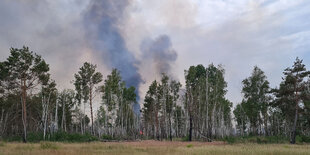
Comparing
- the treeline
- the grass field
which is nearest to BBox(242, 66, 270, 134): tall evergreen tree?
the treeline

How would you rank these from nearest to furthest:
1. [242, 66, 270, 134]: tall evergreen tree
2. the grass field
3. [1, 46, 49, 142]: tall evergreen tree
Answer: the grass field < [1, 46, 49, 142]: tall evergreen tree < [242, 66, 270, 134]: tall evergreen tree

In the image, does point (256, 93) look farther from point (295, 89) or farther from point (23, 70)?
point (23, 70)

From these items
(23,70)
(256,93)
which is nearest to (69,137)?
(23,70)

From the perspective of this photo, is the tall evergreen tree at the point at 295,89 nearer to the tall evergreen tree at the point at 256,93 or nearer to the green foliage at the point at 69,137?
the tall evergreen tree at the point at 256,93

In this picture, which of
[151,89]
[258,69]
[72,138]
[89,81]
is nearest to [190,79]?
[151,89]

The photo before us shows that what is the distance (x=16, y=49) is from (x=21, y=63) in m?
2.25

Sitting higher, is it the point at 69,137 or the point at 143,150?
the point at 143,150

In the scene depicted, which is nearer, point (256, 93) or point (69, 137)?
point (69, 137)

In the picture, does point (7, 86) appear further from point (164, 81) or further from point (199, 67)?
point (199, 67)

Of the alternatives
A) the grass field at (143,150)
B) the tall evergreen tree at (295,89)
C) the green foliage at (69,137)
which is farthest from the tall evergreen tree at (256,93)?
the green foliage at (69,137)

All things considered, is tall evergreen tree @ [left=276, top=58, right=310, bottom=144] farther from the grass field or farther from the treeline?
the grass field

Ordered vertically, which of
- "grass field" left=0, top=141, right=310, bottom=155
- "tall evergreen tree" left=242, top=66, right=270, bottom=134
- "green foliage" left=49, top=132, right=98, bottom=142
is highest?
"tall evergreen tree" left=242, top=66, right=270, bottom=134

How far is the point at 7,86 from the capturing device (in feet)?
116

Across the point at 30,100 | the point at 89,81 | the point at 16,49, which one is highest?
the point at 16,49
